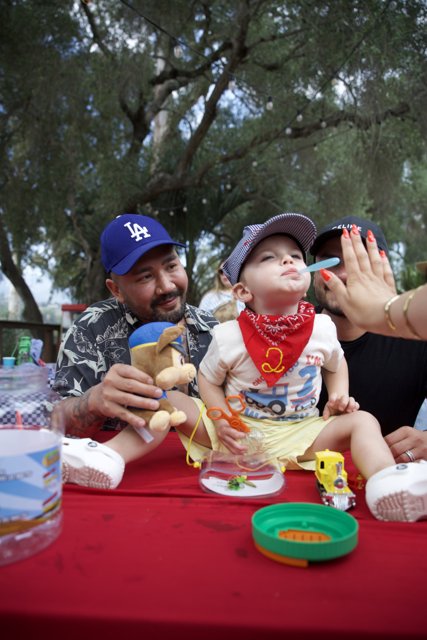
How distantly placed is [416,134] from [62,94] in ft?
14.4

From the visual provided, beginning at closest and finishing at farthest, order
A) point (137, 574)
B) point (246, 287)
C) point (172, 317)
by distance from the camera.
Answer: point (137, 574) < point (246, 287) < point (172, 317)

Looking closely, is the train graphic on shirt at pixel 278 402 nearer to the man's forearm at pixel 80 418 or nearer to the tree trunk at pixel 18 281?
the man's forearm at pixel 80 418

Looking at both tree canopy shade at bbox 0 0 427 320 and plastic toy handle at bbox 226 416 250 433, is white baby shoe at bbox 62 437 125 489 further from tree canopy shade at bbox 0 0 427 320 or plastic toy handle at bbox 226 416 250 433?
tree canopy shade at bbox 0 0 427 320

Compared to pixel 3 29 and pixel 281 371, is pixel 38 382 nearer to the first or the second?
pixel 281 371

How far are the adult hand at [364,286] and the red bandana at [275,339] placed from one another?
417 mm

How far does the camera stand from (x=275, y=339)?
1440mm

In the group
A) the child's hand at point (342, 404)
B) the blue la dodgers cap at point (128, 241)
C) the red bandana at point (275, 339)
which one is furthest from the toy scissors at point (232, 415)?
the blue la dodgers cap at point (128, 241)

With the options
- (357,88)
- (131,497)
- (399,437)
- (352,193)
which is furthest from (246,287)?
(352,193)

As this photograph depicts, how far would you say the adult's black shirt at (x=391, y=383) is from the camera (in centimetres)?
185

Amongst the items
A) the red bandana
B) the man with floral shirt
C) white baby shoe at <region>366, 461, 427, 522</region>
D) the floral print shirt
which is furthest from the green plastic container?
the floral print shirt

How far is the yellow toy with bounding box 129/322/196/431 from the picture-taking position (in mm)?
1087

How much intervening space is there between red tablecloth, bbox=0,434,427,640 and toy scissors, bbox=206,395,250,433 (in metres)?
0.40

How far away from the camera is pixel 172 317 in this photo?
1.85 m

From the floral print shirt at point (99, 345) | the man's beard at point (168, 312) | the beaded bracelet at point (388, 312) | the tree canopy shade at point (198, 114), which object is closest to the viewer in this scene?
the beaded bracelet at point (388, 312)
